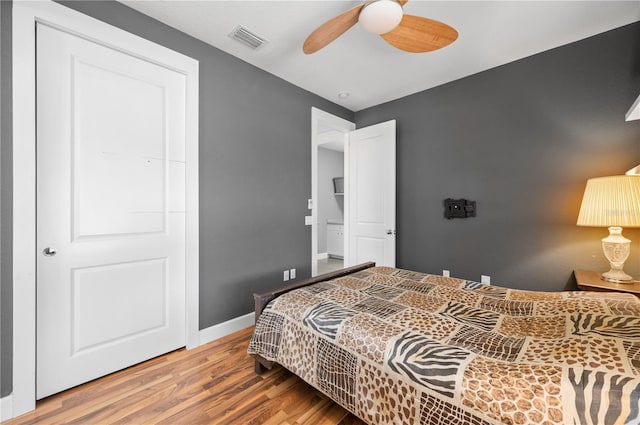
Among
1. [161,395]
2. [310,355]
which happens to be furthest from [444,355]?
[161,395]

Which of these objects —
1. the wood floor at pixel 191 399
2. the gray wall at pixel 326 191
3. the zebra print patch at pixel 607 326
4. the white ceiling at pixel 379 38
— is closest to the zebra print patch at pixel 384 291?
the wood floor at pixel 191 399

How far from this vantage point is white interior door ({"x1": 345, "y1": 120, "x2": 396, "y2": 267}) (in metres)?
3.30

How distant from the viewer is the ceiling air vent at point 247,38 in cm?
216

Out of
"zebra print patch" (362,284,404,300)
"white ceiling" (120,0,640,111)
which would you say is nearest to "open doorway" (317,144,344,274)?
"white ceiling" (120,0,640,111)

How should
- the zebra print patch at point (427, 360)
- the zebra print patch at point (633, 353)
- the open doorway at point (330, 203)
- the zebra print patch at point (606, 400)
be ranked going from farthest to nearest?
the open doorway at point (330, 203) < the zebra print patch at point (427, 360) < the zebra print patch at point (633, 353) < the zebra print patch at point (606, 400)

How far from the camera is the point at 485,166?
9.28ft

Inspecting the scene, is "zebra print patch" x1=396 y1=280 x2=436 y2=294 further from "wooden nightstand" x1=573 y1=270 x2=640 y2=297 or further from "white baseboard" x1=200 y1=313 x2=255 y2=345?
"white baseboard" x1=200 y1=313 x2=255 y2=345

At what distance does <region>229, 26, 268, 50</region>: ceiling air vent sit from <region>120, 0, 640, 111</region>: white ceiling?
0.14 ft

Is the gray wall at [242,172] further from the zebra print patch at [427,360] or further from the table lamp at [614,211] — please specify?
the table lamp at [614,211]

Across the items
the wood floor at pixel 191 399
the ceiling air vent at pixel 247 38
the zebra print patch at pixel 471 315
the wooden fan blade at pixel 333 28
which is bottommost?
the wood floor at pixel 191 399

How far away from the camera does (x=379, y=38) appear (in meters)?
2.23

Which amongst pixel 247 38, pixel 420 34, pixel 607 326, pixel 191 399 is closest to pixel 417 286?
pixel 607 326

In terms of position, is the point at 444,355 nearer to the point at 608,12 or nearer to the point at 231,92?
the point at 231,92

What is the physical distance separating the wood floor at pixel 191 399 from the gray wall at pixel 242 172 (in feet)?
1.76
